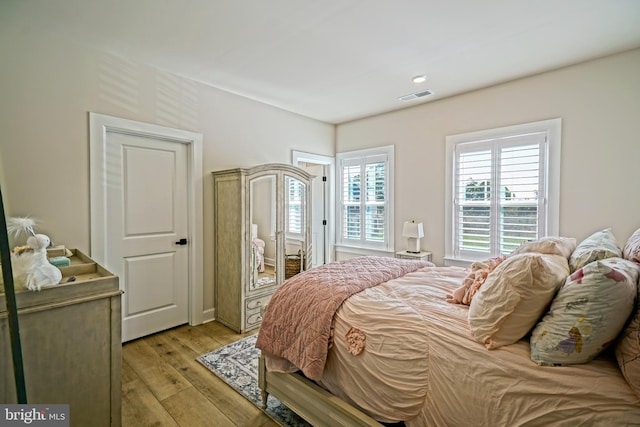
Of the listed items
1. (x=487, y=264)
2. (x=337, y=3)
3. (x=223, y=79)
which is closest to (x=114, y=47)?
(x=223, y=79)

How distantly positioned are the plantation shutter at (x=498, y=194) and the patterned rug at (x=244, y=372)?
266cm

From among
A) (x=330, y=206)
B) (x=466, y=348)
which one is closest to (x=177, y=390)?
(x=466, y=348)

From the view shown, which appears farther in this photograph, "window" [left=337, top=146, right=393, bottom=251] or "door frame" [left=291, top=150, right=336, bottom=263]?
"door frame" [left=291, top=150, right=336, bottom=263]

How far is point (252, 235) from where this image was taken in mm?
3221

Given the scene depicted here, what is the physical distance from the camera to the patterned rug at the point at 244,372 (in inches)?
Result: 75.7

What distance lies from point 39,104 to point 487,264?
11.4 feet

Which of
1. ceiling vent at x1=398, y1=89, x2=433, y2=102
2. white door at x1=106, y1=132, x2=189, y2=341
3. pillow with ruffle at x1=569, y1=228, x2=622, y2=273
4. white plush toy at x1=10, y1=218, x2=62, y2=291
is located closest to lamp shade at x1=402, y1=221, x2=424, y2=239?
ceiling vent at x1=398, y1=89, x2=433, y2=102

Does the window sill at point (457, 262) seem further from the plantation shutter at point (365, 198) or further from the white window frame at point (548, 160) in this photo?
the plantation shutter at point (365, 198)

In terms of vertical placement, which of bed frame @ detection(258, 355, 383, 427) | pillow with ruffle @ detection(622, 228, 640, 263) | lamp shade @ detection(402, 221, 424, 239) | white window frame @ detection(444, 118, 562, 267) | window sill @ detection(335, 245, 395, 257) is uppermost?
white window frame @ detection(444, 118, 562, 267)

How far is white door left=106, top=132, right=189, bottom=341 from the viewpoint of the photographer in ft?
9.25

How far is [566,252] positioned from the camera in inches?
66.7

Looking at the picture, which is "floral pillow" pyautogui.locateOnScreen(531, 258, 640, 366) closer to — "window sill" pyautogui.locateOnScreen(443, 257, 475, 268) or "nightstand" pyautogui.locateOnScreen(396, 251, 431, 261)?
"window sill" pyautogui.locateOnScreen(443, 257, 475, 268)

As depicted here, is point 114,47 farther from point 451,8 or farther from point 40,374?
point 451,8

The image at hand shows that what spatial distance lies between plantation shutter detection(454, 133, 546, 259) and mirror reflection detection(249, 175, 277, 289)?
2235mm
